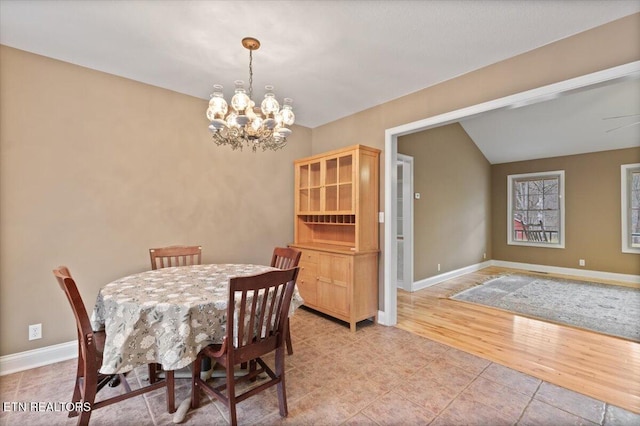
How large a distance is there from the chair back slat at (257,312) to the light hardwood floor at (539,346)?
1987mm

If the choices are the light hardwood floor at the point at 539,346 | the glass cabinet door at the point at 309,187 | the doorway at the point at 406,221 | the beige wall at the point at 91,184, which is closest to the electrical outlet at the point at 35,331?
the beige wall at the point at 91,184

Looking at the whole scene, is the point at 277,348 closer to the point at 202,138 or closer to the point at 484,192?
the point at 202,138

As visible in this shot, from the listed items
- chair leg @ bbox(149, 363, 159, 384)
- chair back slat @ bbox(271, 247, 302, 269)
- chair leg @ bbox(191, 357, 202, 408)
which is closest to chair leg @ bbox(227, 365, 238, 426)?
chair leg @ bbox(191, 357, 202, 408)

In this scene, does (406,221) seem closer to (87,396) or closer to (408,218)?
(408,218)

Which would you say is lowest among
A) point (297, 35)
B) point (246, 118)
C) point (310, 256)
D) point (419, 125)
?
point (310, 256)

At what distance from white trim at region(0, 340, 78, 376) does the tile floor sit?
0.24 ft

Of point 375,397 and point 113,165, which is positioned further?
point 113,165

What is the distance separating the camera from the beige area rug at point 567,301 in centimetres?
347

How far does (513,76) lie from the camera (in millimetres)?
2523

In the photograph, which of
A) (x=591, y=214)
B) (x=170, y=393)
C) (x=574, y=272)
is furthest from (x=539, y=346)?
(x=591, y=214)

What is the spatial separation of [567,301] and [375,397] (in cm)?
394

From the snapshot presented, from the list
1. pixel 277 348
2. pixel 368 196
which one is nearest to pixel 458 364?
pixel 277 348

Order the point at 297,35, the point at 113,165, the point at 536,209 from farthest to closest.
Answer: the point at 536,209
the point at 113,165
the point at 297,35

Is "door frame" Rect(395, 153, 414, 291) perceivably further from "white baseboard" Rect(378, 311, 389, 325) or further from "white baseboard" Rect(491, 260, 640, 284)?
"white baseboard" Rect(491, 260, 640, 284)
